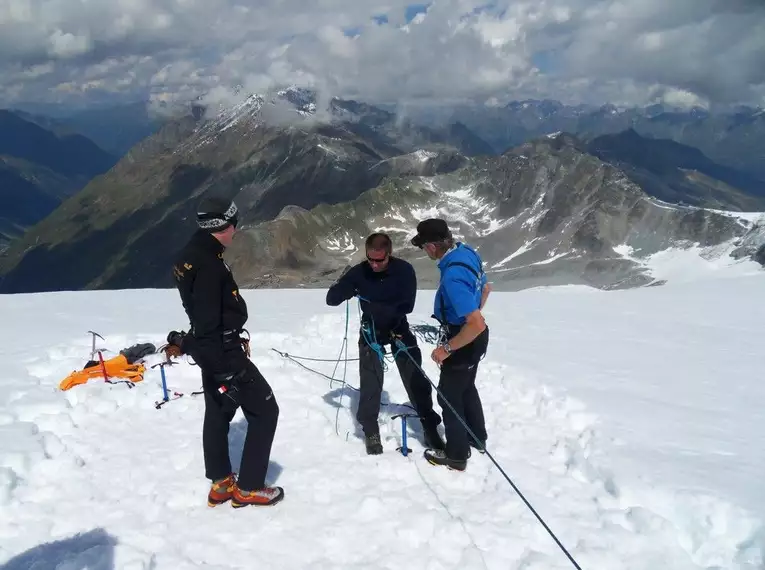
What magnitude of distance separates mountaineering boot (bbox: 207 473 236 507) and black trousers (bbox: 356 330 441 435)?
2054 mm

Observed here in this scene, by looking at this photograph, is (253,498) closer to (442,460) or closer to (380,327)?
(442,460)

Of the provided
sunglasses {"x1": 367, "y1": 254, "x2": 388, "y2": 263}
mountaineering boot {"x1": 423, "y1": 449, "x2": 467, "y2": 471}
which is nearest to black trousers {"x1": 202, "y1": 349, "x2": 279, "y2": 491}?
sunglasses {"x1": 367, "y1": 254, "x2": 388, "y2": 263}

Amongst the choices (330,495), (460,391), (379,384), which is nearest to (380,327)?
(379,384)

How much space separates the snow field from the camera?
18.2 feet

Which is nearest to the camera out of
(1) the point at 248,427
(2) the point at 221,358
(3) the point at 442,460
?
(2) the point at 221,358

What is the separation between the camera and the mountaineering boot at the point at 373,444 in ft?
25.4

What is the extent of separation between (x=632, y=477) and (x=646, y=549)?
111 centimetres

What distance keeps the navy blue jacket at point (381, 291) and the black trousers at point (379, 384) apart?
310 mm

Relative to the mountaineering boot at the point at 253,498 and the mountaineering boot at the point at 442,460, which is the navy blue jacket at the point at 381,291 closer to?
the mountaineering boot at the point at 442,460

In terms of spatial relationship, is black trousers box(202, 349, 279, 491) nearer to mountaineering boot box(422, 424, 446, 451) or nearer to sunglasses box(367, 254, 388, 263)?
sunglasses box(367, 254, 388, 263)

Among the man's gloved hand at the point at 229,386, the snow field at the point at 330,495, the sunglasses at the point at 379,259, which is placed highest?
the sunglasses at the point at 379,259

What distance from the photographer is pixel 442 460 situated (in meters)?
7.36

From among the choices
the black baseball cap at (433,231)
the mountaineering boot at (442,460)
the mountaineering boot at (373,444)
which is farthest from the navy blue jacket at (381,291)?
the mountaineering boot at (442,460)

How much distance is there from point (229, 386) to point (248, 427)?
0.65 metres
